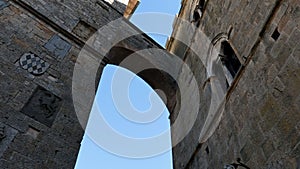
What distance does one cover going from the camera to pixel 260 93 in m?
3.07

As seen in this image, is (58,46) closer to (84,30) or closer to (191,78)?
(84,30)

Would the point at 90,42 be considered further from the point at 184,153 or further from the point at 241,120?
the point at 241,120

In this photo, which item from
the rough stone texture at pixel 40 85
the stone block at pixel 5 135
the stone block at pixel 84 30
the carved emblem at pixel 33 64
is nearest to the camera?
the stone block at pixel 5 135

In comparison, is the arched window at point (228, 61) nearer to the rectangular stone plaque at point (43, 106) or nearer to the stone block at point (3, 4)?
the rectangular stone plaque at point (43, 106)

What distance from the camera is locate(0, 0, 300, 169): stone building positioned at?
2795mm

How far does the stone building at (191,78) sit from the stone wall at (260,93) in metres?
0.01

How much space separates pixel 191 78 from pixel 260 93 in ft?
9.71

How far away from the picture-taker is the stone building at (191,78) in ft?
9.17

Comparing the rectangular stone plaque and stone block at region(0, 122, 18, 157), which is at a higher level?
the rectangular stone plaque

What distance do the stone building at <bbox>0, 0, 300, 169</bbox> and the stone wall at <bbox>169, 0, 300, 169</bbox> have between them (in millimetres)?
12

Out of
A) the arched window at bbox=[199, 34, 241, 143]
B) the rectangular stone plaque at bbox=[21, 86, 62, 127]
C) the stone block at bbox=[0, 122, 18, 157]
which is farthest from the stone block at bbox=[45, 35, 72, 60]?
the arched window at bbox=[199, 34, 241, 143]

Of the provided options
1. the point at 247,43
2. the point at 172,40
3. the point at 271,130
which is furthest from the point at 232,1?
the point at 172,40

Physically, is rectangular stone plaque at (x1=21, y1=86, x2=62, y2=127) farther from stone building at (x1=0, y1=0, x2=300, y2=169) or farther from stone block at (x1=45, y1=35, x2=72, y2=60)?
stone block at (x1=45, y1=35, x2=72, y2=60)

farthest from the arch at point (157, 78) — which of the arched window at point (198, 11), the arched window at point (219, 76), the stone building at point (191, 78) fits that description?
the arched window at point (219, 76)
